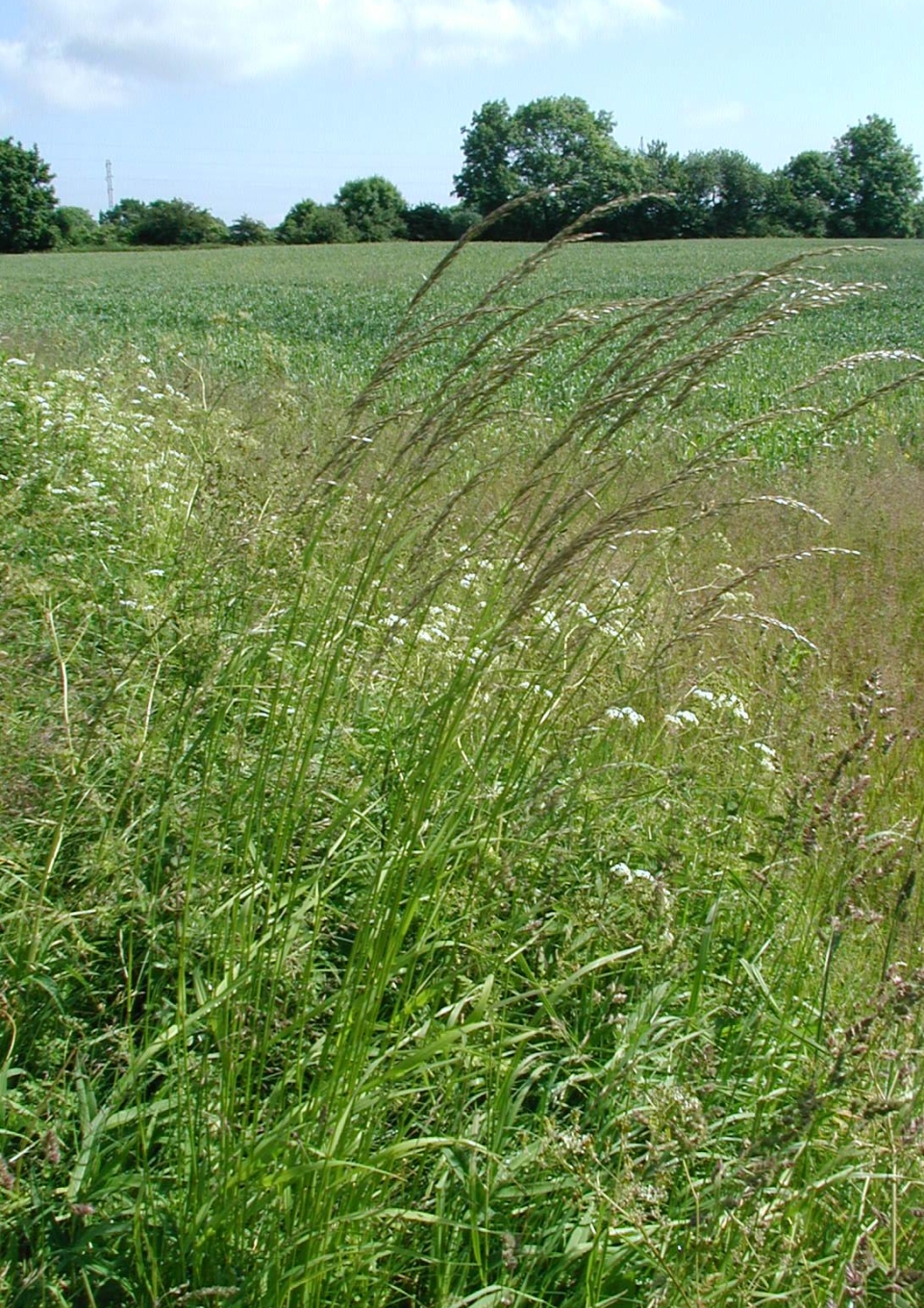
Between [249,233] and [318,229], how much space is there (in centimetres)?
618

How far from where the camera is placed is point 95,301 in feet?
77.4

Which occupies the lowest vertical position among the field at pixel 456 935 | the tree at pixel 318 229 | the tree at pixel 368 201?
the field at pixel 456 935

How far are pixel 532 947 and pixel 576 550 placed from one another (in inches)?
35.3

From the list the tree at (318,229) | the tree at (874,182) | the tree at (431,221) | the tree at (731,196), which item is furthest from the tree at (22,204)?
the tree at (874,182)

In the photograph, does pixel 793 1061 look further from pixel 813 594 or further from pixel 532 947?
pixel 813 594

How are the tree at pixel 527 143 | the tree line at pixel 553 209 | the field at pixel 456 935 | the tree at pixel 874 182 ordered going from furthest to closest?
1. the tree at pixel 527 143
2. the tree at pixel 874 182
3. the tree line at pixel 553 209
4. the field at pixel 456 935

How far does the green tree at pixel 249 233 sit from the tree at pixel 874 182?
119 ft

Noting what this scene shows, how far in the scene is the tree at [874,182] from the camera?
241 feet

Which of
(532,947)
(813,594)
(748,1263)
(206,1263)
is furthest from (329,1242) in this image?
(813,594)

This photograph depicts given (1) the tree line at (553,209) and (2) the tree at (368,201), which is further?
(2) the tree at (368,201)

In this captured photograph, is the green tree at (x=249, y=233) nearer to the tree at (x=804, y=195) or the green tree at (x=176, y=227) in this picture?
the green tree at (x=176, y=227)

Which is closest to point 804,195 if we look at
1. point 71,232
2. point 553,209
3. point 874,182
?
point 874,182

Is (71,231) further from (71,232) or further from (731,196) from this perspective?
(731,196)

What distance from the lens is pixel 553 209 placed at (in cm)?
5206
